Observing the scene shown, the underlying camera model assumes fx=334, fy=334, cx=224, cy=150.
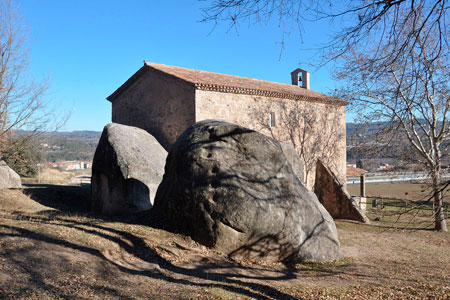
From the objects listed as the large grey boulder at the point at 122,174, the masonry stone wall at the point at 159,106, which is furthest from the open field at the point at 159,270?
the masonry stone wall at the point at 159,106

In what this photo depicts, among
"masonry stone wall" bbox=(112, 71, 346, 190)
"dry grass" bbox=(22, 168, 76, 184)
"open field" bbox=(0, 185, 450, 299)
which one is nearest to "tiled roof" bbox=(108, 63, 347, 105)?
"masonry stone wall" bbox=(112, 71, 346, 190)

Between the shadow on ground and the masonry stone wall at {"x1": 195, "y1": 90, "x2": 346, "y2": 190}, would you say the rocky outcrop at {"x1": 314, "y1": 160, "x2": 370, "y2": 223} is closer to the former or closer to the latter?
the masonry stone wall at {"x1": 195, "y1": 90, "x2": 346, "y2": 190}

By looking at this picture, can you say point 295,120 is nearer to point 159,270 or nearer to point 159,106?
point 159,106

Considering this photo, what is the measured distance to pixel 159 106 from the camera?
1562 cm

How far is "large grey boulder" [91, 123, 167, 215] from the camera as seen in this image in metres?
10.7

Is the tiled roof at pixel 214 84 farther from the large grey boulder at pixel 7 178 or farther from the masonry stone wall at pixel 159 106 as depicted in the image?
the large grey boulder at pixel 7 178

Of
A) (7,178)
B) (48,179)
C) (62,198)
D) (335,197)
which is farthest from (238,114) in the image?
(48,179)

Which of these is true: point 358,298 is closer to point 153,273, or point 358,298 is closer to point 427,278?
point 427,278

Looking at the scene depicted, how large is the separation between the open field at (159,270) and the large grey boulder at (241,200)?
36 cm

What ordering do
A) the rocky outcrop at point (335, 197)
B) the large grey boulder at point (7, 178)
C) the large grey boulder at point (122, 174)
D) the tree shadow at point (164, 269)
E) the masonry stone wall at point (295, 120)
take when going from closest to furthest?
the tree shadow at point (164, 269), the large grey boulder at point (122, 174), the masonry stone wall at point (295, 120), the large grey boulder at point (7, 178), the rocky outcrop at point (335, 197)

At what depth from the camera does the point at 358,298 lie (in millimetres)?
5797

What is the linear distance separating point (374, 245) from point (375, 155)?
5.79 m

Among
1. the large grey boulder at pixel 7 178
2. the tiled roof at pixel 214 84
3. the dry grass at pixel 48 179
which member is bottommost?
the dry grass at pixel 48 179

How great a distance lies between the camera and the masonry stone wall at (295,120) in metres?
14.6
